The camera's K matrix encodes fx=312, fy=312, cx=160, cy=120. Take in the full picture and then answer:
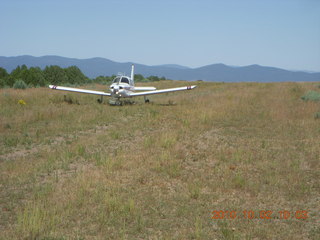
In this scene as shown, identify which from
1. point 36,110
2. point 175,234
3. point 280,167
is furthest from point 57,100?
point 175,234

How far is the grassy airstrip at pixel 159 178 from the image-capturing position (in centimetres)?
610

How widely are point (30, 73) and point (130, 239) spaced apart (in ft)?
221

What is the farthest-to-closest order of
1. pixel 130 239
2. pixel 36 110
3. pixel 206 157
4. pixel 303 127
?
1. pixel 36 110
2. pixel 303 127
3. pixel 206 157
4. pixel 130 239

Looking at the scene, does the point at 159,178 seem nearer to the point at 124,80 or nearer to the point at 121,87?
the point at 121,87

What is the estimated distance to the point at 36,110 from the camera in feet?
61.1

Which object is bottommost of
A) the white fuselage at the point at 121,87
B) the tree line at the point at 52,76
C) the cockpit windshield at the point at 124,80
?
the white fuselage at the point at 121,87

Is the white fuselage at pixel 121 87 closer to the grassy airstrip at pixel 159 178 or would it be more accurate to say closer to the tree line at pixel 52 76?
the grassy airstrip at pixel 159 178

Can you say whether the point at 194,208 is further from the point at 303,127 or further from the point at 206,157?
the point at 303,127
